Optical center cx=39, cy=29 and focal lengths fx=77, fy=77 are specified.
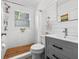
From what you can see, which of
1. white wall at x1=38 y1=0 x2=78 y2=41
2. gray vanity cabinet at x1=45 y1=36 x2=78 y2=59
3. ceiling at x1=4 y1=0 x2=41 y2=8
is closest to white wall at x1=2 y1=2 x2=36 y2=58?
ceiling at x1=4 y1=0 x2=41 y2=8

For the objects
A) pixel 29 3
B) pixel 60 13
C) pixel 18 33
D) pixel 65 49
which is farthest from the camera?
pixel 29 3

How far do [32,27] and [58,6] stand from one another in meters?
1.73

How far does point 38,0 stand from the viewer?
11.2ft

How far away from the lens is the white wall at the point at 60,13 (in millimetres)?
1753

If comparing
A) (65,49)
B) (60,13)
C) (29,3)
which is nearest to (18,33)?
(29,3)

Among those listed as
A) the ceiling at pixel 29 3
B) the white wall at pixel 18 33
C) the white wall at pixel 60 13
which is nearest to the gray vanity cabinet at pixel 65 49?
the white wall at pixel 60 13

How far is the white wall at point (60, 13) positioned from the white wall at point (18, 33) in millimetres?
636

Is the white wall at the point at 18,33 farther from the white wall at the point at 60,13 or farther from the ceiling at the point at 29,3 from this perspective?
the white wall at the point at 60,13

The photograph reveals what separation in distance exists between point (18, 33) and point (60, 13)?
187cm

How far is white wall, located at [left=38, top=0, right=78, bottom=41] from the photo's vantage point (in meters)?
1.75

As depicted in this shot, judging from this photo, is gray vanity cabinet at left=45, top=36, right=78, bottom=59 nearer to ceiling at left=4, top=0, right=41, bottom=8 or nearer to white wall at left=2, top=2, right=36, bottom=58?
white wall at left=2, top=2, right=36, bottom=58

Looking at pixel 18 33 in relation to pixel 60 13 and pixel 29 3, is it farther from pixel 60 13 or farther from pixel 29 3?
pixel 60 13

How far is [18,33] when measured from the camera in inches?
125

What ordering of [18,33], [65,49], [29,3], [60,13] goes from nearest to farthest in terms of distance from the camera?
1. [65,49]
2. [60,13]
3. [18,33]
4. [29,3]
